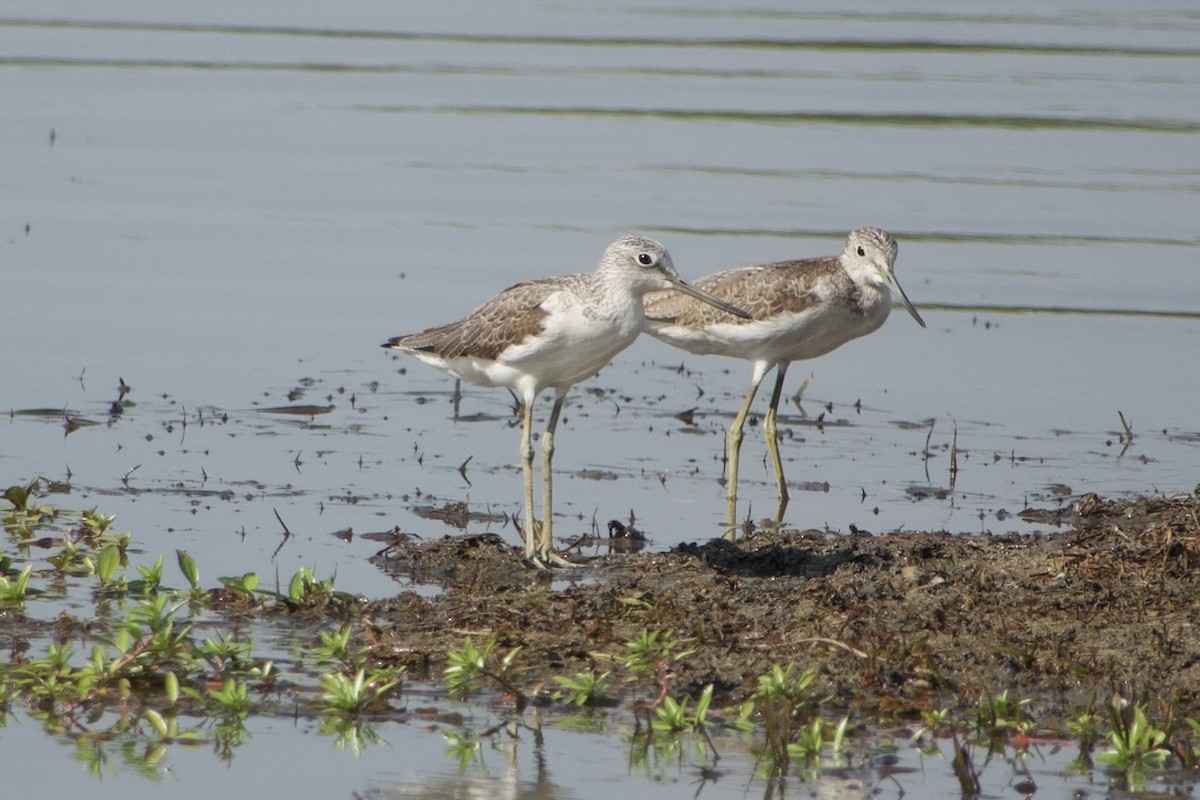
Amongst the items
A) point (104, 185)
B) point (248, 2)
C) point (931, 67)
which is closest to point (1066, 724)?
point (104, 185)

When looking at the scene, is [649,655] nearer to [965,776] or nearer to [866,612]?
[866,612]

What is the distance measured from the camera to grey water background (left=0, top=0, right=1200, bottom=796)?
9734mm

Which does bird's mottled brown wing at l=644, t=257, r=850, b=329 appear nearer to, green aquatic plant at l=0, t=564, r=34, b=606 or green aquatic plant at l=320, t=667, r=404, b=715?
green aquatic plant at l=0, t=564, r=34, b=606

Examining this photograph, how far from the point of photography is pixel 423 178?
18859 mm

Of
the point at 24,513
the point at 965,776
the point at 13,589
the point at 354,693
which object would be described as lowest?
the point at 965,776

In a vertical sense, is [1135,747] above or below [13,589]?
below

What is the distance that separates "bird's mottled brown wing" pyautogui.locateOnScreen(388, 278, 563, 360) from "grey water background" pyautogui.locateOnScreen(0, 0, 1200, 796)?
85 centimetres

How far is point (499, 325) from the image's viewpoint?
28.3ft

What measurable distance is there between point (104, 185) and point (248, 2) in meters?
19.1

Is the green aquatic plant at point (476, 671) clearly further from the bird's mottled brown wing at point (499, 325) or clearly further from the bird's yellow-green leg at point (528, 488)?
the bird's mottled brown wing at point (499, 325)

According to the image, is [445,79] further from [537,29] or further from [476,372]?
[476,372]

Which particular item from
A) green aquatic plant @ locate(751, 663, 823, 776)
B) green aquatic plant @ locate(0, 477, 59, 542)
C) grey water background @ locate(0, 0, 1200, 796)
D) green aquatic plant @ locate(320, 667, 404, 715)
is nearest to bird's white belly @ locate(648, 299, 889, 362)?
grey water background @ locate(0, 0, 1200, 796)

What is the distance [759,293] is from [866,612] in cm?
390

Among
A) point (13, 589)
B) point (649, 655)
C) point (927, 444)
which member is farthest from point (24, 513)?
point (927, 444)
